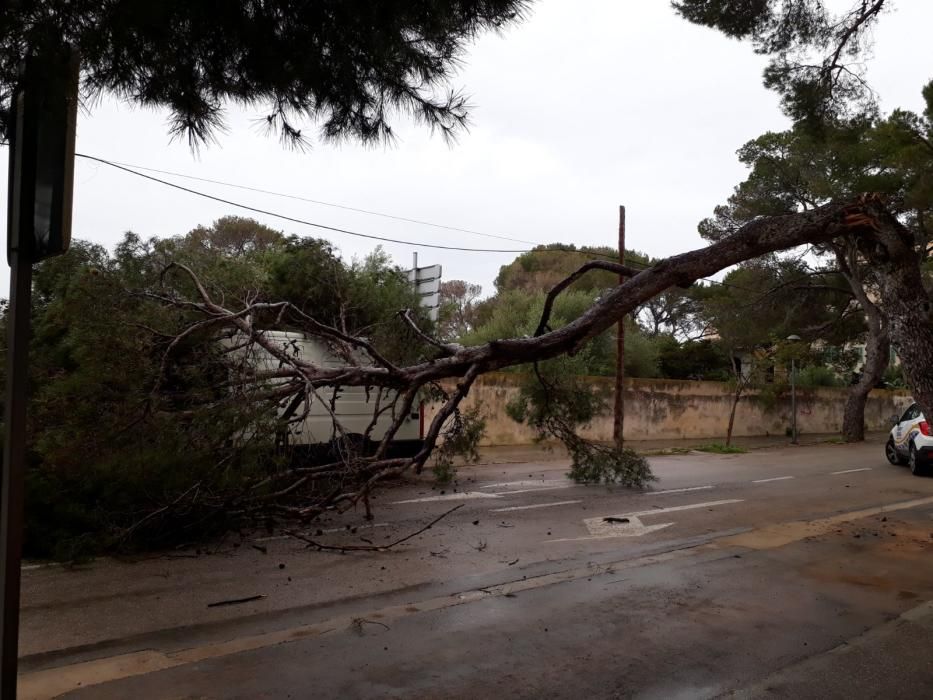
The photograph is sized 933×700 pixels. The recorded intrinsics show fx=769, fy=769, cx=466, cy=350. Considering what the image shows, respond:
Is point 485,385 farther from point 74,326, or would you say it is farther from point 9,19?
point 9,19

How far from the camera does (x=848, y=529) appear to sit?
29.3ft

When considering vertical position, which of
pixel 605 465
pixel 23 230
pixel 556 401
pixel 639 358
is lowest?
pixel 605 465

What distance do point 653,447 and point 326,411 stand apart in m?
13.5

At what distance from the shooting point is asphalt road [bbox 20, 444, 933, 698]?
165 inches

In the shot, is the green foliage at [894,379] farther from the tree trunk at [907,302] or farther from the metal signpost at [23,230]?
the metal signpost at [23,230]

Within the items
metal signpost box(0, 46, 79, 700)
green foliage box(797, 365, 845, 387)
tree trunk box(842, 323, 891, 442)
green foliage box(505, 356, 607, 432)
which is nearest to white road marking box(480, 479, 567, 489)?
green foliage box(505, 356, 607, 432)

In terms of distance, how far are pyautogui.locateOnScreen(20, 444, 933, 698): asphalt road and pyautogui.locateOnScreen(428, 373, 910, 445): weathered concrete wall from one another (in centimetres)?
982

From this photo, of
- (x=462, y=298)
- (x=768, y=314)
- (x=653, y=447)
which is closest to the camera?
(x=653, y=447)

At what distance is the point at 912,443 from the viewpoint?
47.9 feet

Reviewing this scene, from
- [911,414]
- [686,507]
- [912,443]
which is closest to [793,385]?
[911,414]

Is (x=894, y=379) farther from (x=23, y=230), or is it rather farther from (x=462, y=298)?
(x=23, y=230)

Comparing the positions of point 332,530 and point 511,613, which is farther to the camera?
point 332,530

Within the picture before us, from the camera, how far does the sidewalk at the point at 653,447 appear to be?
17.0m

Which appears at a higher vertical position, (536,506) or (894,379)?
(894,379)
